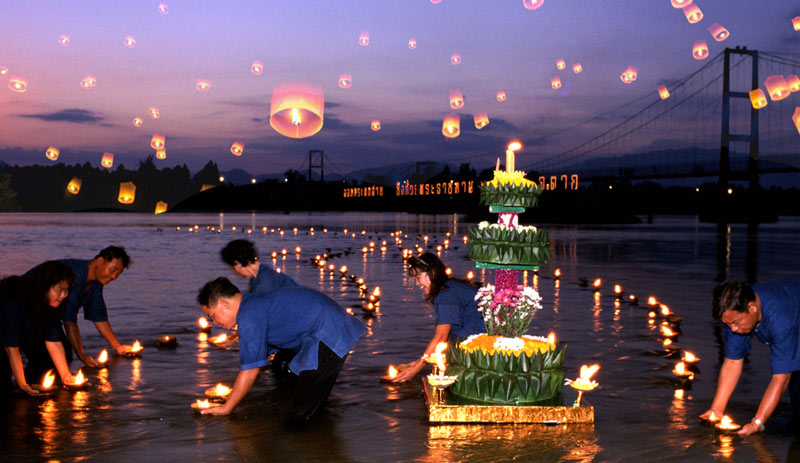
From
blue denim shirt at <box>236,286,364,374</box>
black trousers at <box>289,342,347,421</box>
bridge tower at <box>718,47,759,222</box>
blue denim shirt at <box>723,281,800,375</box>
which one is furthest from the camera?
bridge tower at <box>718,47,759,222</box>

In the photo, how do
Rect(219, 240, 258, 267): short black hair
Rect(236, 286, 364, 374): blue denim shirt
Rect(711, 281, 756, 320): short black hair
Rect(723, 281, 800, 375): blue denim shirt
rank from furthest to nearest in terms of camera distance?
1. Rect(219, 240, 258, 267): short black hair
2. Rect(236, 286, 364, 374): blue denim shirt
3. Rect(723, 281, 800, 375): blue denim shirt
4. Rect(711, 281, 756, 320): short black hair

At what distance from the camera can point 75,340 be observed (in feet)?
32.6

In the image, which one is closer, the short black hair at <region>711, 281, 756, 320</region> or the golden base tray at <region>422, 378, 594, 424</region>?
the short black hair at <region>711, 281, 756, 320</region>

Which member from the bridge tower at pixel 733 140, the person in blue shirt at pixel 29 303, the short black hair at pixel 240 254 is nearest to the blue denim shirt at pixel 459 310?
the short black hair at pixel 240 254

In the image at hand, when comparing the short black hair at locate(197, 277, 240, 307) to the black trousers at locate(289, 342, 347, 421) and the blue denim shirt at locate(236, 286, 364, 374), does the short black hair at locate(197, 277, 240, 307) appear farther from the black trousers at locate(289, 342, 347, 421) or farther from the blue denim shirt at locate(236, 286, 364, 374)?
the black trousers at locate(289, 342, 347, 421)

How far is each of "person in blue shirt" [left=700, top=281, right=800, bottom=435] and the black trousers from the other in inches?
137

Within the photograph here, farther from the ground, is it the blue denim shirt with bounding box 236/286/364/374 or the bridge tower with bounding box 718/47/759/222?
the bridge tower with bounding box 718/47/759/222

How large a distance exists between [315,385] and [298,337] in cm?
49

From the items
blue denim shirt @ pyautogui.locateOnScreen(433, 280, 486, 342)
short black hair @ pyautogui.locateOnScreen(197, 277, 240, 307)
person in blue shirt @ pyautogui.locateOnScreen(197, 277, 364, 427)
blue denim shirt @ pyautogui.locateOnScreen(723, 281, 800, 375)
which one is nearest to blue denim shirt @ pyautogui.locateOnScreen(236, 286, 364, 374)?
person in blue shirt @ pyautogui.locateOnScreen(197, 277, 364, 427)

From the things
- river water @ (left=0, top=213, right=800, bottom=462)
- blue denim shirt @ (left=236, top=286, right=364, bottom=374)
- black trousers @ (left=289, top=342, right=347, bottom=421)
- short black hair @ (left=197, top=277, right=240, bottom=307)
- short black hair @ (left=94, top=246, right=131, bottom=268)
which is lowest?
river water @ (left=0, top=213, right=800, bottom=462)

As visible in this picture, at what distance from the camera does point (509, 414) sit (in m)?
7.66

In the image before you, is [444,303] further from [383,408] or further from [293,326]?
[293,326]

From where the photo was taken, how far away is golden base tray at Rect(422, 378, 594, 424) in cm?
761

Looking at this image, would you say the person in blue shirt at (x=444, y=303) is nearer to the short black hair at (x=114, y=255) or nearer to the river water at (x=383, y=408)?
the river water at (x=383, y=408)
